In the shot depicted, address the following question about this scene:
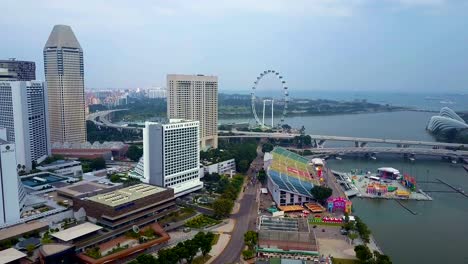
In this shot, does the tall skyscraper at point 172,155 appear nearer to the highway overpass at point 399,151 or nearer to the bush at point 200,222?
the bush at point 200,222

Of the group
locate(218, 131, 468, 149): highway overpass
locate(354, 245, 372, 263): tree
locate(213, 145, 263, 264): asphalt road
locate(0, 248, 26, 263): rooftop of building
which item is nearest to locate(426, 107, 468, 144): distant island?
locate(218, 131, 468, 149): highway overpass

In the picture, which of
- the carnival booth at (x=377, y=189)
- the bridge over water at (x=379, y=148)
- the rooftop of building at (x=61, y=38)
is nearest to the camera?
the carnival booth at (x=377, y=189)

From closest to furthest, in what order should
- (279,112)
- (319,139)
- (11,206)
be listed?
1. (11,206)
2. (319,139)
3. (279,112)

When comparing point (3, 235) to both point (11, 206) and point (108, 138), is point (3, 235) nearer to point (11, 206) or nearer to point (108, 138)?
point (11, 206)

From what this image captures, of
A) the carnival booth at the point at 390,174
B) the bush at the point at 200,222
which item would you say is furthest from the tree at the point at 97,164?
the carnival booth at the point at 390,174

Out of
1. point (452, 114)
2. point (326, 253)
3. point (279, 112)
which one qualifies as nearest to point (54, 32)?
point (326, 253)

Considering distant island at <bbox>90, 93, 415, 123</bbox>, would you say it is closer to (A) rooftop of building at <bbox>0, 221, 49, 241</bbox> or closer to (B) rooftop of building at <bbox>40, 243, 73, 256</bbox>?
(A) rooftop of building at <bbox>0, 221, 49, 241</bbox>
